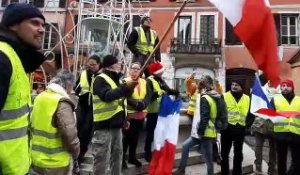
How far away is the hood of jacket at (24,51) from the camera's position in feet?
6.98

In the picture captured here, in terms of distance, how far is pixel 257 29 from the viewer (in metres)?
3.78

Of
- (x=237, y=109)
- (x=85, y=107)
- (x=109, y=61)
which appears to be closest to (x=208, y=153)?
(x=237, y=109)

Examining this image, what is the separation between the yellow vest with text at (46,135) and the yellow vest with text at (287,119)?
14.3 ft

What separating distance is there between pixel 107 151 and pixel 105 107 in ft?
1.69

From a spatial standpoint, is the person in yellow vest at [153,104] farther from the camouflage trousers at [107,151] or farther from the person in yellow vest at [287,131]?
the person in yellow vest at [287,131]

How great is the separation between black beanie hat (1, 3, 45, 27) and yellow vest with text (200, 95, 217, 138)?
4348 millimetres

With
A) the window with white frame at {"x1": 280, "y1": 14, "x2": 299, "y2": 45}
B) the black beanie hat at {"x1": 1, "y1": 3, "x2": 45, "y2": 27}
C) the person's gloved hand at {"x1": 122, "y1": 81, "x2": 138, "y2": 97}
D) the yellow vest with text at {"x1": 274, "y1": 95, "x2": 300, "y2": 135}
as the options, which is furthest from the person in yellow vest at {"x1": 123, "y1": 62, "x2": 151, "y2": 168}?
the window with white frame at {"x1": 280, "y1": 14, "x2": 299, "y2": 45}

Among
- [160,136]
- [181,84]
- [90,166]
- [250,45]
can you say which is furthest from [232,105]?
[181,84]

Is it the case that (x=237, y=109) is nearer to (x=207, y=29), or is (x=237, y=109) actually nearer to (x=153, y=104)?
(x=153, y=104)

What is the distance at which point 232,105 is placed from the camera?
22.5 feet

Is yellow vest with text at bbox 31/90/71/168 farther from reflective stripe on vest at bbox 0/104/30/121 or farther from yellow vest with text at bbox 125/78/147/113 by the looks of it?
yellow vest with text at bbox 125/78/147/113

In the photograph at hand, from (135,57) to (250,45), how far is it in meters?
3.65

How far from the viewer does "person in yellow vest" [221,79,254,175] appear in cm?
664

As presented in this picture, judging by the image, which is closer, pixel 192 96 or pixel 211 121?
pixel 211 121
